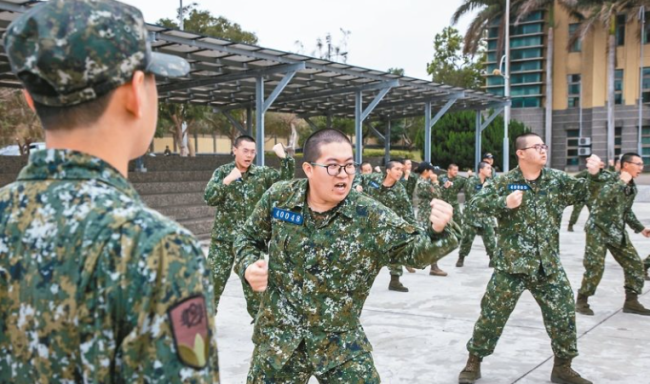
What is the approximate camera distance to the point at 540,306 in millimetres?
5047

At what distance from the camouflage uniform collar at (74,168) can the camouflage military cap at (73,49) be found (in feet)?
0.34

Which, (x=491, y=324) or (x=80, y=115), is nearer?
(x=80, y=115)

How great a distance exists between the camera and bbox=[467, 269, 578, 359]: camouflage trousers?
5027 mm

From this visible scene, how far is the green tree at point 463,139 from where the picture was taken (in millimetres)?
37594

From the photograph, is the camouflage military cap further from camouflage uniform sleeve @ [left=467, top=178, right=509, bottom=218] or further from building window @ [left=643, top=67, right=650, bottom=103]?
building window @ [left=643, top=67, right=650, bottom=103]

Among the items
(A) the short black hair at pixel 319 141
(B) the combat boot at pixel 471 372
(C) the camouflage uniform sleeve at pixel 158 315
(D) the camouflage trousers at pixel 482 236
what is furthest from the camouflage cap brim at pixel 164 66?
(D) the camouflage trousers at pixel 482 236

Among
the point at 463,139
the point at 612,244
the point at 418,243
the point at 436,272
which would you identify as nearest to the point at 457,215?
the point at 436,272

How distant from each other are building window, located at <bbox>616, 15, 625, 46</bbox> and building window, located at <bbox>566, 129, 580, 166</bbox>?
560 cm

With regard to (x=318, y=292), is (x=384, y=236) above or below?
above

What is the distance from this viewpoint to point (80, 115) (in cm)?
138

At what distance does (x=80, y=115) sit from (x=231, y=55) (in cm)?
1414

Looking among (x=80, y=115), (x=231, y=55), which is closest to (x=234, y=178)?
(x=80, y=115)

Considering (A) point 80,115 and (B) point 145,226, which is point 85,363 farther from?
(A) point 80,115

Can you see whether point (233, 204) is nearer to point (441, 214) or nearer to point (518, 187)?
point (518, 187)
